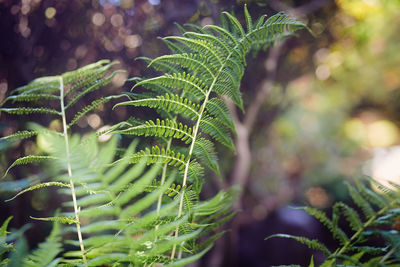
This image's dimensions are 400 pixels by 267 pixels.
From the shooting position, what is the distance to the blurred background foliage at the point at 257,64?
889 millimetres

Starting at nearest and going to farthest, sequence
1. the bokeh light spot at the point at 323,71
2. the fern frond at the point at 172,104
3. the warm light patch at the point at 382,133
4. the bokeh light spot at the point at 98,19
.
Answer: the fern frond at the point at 172,104
the bokeh light spot at the point at 98,19
the bokeh light spot at the point at 323,71
the warm light patch at the point at 382,133

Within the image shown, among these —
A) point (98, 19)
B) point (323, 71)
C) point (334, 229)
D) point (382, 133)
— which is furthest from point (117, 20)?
point (382, 133)

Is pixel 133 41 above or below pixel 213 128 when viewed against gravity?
above

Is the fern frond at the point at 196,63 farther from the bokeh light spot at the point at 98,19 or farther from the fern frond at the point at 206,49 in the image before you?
the bokeh light spot at the point at 98,19

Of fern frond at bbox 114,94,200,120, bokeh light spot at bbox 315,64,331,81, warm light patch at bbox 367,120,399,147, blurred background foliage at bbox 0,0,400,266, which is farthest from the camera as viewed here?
warm light patch at bbox 367,120,399,147

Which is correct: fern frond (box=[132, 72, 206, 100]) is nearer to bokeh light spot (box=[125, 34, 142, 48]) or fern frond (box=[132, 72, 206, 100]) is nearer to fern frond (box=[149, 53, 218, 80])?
fern frond (box=[149, 53, 218, 80])

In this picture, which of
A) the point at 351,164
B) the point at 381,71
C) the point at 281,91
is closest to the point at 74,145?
the point at 281,91

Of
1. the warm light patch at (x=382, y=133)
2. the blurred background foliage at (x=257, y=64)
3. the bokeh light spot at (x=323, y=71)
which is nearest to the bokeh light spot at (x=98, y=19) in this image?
the blurred background foliage at (x=257, y=64)

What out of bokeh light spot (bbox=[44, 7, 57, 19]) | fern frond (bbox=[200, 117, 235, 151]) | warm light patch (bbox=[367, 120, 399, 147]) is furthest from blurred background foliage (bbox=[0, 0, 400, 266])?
warm light patch (bbox=[367, 120, 399, 147])

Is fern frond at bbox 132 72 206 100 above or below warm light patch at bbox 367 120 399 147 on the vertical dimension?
above

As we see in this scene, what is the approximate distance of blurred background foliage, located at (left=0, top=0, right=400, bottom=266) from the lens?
0.89m

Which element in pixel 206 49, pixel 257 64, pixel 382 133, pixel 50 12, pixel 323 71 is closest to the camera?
pixel 206 49

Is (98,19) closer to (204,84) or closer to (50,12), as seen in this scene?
(50,12)

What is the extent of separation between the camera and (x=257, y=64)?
152 cm
